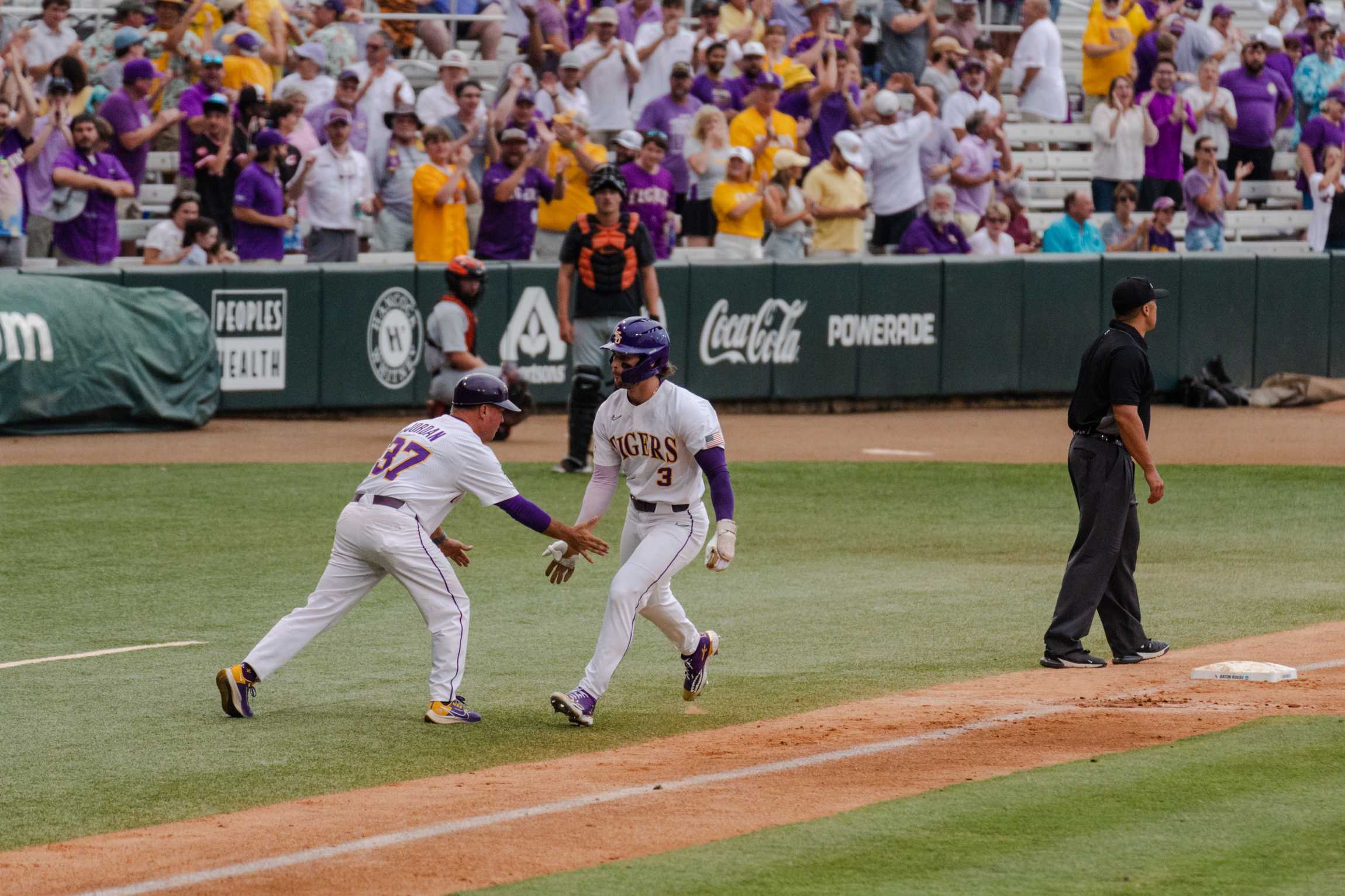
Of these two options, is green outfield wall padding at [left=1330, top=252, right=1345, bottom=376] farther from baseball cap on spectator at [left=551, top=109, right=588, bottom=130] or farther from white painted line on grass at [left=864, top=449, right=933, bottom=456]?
baseball cap on spectator at [left=551, top=109, right=588, bottom=130]

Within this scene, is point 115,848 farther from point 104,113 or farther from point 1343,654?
point 104,113

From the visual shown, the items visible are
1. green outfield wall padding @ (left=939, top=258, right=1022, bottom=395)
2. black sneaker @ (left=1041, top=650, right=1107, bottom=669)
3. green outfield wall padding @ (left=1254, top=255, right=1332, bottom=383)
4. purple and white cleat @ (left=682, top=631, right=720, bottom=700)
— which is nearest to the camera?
purple and white cleat @ (left=682, top=631, right=720, bottom=700)

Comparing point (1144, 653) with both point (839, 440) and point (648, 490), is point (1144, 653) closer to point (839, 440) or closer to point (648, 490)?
point (648, 490)

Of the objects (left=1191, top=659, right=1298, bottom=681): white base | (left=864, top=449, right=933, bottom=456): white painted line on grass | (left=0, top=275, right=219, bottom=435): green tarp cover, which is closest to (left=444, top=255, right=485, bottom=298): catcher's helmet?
(left=0, top=275, right=219, bottom=435): green tarp cover

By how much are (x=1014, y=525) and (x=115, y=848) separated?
9350mm

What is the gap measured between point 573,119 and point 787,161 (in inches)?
94.3

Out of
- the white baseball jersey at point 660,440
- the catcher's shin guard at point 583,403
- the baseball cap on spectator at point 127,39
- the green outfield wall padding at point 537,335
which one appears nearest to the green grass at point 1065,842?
the white baseball jersey at point 660,440

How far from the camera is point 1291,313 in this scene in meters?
23.3

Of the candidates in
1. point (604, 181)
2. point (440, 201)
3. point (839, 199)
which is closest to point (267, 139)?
point (440, 201)

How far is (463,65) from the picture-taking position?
2036cm

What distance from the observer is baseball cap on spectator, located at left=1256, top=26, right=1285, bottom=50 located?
80.6 ft

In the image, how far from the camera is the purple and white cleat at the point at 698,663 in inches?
331

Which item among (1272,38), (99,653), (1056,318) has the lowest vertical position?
(99,653)

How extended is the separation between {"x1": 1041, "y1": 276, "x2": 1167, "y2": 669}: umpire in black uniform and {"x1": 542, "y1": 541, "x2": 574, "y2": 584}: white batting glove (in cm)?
254
